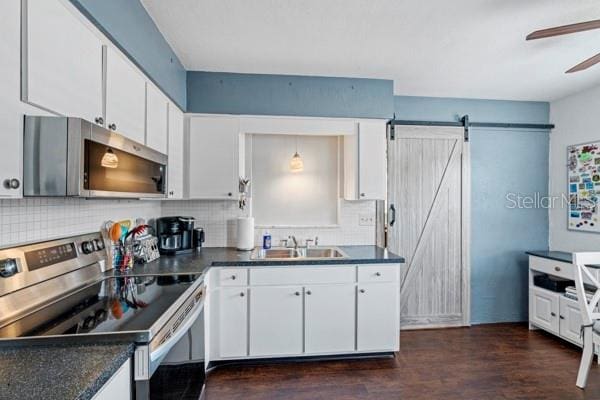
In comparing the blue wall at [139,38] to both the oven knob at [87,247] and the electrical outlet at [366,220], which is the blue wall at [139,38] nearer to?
the oven knob at [87,247]

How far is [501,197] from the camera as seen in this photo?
3520 mm

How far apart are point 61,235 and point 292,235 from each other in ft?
6.22

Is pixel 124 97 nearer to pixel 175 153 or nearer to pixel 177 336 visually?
pixel 175 153

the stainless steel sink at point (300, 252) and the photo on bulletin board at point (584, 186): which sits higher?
the photo on bulletin board at point (584, 186)

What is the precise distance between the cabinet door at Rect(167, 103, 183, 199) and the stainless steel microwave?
3.35 ft

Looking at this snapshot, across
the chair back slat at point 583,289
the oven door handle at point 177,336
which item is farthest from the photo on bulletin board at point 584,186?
the oven door handle at point 177,336

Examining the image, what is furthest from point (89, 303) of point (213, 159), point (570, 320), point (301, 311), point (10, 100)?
point (570, 320)

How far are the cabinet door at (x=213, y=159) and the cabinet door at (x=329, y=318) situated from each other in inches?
43.5

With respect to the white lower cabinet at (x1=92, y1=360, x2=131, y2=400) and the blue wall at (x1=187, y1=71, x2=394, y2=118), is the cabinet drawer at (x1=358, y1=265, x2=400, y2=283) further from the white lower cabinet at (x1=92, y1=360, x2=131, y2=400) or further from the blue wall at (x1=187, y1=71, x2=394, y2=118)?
the white lower cabinet at (x1=92, y1=360, x2=131, y2=400)

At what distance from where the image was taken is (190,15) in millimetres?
2016

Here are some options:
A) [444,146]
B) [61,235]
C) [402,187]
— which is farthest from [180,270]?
[444,146]

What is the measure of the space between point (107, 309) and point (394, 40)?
237 cm

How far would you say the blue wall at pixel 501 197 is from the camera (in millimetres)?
3490

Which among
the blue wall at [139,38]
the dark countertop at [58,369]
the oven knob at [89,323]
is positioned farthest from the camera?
the blue wall at [139,38]
